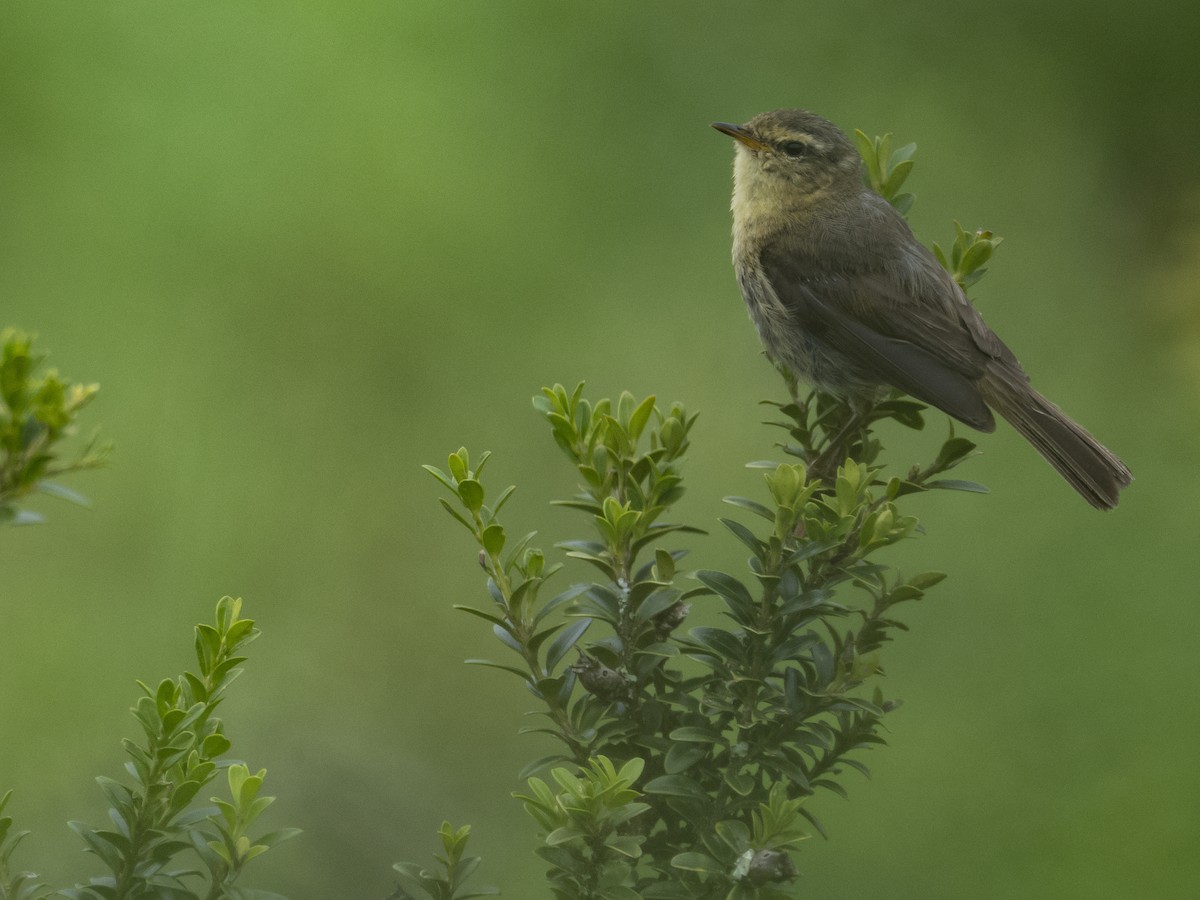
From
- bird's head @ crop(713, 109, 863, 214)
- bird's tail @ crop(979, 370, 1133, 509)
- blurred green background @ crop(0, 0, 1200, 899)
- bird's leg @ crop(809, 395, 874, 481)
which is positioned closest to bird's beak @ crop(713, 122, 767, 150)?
bird's head @ crop(713, 109, 863, 214)

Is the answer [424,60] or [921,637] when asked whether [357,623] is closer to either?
[921,637]

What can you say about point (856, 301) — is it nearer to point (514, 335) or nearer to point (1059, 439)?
point (1059, 439)

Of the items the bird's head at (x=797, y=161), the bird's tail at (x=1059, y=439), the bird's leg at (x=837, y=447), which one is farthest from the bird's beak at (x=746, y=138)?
the bird's leg at (x=837, y=447)

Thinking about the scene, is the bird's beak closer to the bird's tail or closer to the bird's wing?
the bird's wing

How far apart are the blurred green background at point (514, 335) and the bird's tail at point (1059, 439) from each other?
1.44 feet

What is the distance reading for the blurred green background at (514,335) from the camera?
3.38m

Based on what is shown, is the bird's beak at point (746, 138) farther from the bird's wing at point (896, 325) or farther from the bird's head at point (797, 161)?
the bird's wing at point (896, 325)

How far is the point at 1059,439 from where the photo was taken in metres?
3.20

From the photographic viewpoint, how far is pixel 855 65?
14.3 feet

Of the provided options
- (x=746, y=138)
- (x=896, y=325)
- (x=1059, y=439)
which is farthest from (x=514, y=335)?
(x=1059, y=439)

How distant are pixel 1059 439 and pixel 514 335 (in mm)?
1557

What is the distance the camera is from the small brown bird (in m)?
3.12

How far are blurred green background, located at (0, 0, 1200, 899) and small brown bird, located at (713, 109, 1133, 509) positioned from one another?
1.39 feet

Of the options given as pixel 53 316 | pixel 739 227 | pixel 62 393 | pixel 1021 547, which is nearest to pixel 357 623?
pixel 53 316
